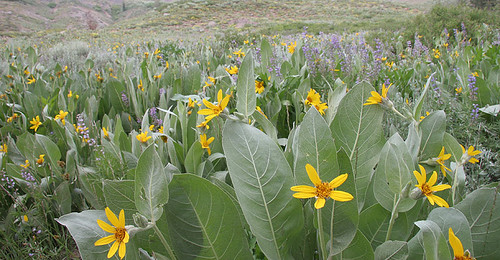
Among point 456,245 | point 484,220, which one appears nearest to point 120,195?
point 456,245

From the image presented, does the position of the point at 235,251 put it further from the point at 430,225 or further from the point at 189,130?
the point at 189,130

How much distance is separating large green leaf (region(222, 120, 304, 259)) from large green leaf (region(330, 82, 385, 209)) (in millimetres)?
272

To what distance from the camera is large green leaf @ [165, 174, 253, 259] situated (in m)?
0.80

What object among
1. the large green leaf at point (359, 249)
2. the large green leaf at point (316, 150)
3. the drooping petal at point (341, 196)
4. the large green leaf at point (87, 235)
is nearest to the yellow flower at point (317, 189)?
the drooping petal at point (341, 196)

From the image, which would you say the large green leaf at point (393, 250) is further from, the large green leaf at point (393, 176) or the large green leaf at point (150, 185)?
the large green leaf at point (150, 185)

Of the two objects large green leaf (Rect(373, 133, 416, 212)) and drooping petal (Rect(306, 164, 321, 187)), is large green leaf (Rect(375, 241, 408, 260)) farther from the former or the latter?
drooping petal (Rect(306, 164, 321, 187))

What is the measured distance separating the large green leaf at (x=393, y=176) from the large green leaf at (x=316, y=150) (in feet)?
0.43

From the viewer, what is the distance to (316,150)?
0.81 m

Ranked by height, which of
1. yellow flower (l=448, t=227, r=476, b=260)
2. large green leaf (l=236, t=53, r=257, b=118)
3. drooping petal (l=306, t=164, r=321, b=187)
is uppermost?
large green leaf (l=236, t=53, r=257, b=118)

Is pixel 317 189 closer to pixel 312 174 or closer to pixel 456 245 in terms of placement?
pixel 312 174

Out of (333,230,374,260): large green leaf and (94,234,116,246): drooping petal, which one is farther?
(333,230,374,260): large green leaf

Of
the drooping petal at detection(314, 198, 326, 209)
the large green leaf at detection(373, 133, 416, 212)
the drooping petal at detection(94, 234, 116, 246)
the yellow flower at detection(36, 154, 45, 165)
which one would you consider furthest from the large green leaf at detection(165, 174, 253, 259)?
the yellow flower at detection(36, 154, 45, 165)

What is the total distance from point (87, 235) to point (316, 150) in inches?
24.8

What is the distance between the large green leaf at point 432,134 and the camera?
1.03 meters
